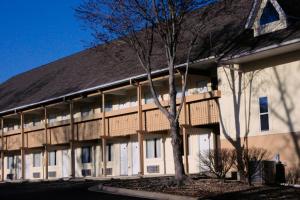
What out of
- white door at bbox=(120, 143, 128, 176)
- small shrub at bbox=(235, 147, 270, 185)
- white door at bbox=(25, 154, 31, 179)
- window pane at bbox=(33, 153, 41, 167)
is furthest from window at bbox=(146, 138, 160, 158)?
white door at bbox=(25, 154, 31, 179)

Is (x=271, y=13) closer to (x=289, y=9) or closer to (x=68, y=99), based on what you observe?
(x=289, y=9)

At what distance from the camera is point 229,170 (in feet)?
79.8

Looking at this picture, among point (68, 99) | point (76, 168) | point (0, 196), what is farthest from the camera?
point (76, 168)

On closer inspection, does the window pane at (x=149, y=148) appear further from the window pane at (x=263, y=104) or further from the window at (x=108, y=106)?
the window pane at (x=263, y=104)

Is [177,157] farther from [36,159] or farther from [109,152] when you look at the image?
[36,159]

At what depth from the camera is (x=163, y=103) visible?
28.9m

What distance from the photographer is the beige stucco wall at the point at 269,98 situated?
2253 cm

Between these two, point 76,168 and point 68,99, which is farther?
point 76,168

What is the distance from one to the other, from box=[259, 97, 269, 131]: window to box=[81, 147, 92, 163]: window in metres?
15.5

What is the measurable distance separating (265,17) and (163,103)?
7.27 metres

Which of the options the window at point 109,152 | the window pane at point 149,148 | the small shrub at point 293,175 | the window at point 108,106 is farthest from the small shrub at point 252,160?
the window at point 109,152

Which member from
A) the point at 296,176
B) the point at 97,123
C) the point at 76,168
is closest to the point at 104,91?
the point at 97,123

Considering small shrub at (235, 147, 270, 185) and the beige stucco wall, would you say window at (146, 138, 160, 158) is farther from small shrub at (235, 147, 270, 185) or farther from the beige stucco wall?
small shrub at (235, 147, 270, 185)

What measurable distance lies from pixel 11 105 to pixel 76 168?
24.0 ft
